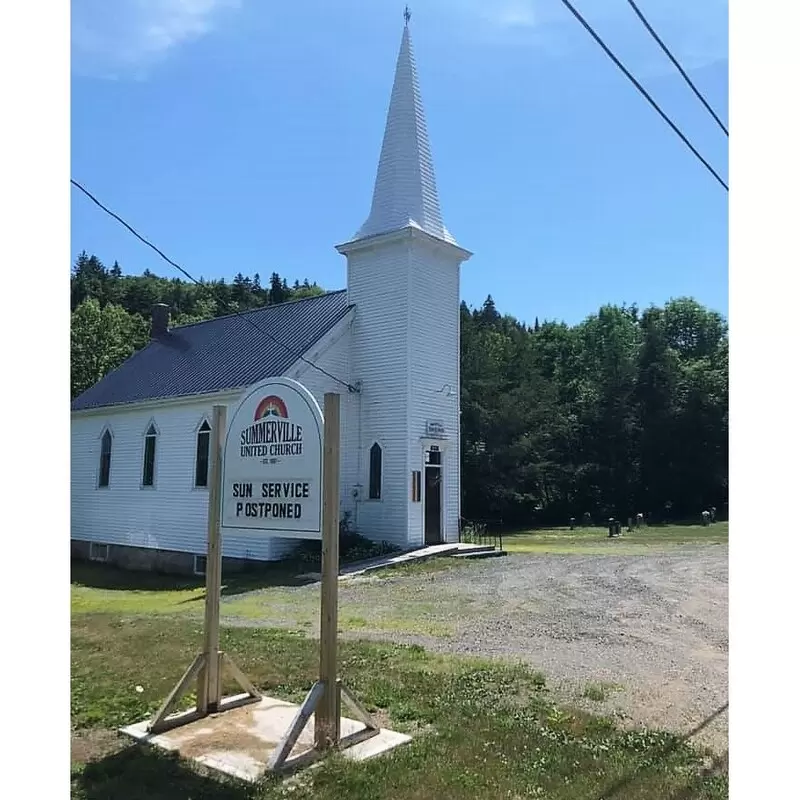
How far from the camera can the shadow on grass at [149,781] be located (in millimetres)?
3896

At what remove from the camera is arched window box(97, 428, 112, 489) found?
74.8ft

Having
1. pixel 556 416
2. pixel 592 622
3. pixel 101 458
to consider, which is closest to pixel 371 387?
pixel 101 458

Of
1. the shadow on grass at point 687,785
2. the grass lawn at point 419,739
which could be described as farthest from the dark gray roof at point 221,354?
the shadow on grass at point 687,785

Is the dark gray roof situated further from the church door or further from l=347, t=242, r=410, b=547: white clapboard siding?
the church door

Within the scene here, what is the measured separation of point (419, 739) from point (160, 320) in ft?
80.5

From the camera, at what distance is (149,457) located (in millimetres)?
21172

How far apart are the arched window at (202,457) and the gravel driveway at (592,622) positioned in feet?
21.2

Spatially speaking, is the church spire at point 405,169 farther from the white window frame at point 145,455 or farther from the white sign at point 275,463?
the white sign at point 275,463

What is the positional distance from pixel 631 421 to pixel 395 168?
24202 millimetres

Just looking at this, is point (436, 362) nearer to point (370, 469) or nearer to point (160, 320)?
point (370, 469)

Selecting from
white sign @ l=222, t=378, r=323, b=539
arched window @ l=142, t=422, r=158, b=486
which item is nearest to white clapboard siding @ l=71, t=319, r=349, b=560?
arched window @ l=142, t=422, r=158, b=486

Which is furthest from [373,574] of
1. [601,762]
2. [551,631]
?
[601,762]

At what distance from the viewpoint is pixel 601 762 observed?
426cm
